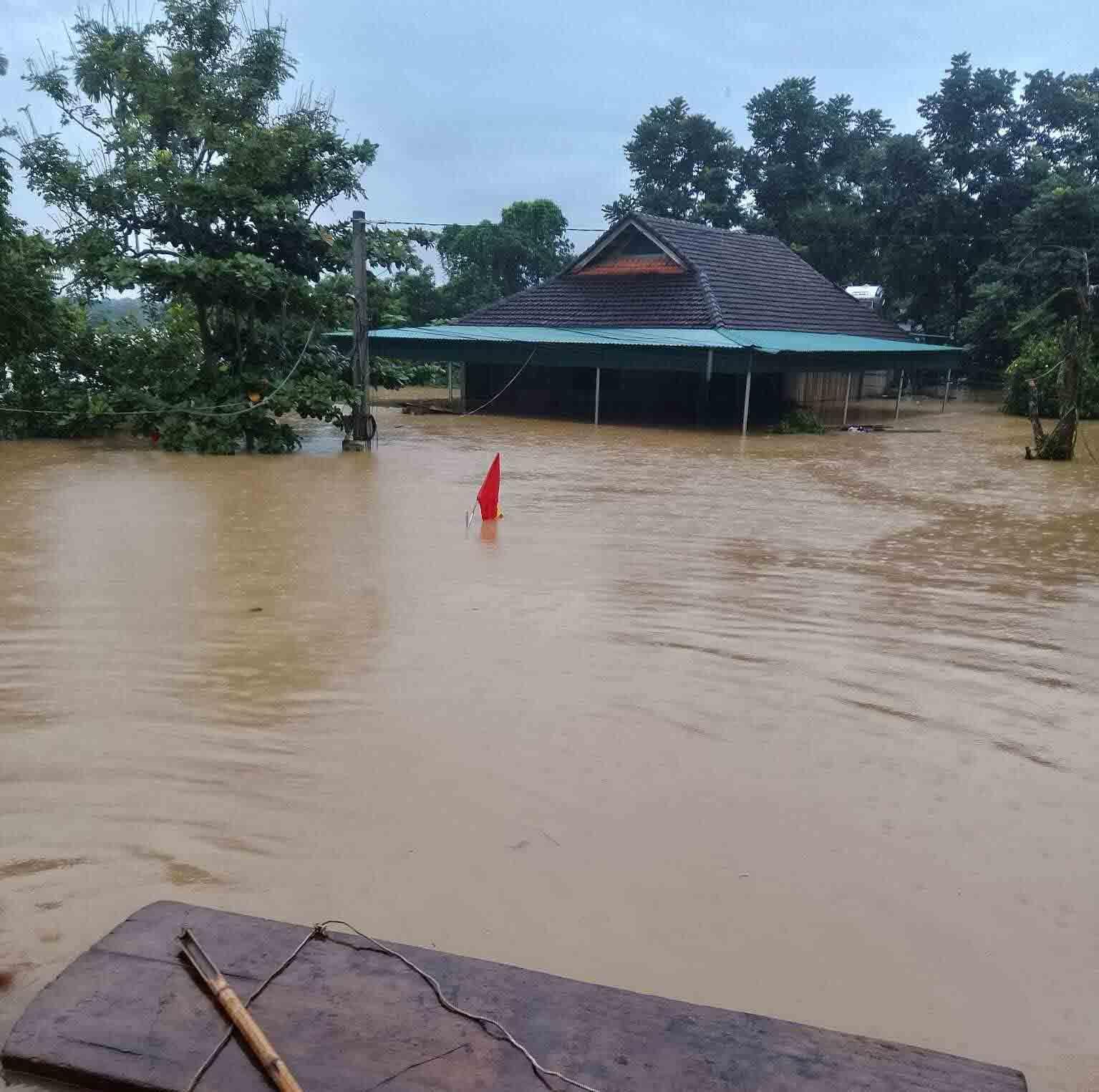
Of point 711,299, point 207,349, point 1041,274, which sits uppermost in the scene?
point 1041,274

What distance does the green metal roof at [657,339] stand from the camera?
19.8 meters

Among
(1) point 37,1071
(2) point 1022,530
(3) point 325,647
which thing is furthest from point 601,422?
(1) point 37,1071

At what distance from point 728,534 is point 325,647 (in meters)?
4.74

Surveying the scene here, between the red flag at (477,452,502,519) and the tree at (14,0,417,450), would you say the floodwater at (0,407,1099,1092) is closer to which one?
the red flag at (477,452,502,519)

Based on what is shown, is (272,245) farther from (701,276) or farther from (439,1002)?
(439,1002)

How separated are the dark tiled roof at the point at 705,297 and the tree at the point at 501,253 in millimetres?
10833

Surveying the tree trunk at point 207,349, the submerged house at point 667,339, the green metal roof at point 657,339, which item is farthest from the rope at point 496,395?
the tree trunk at point 207,349

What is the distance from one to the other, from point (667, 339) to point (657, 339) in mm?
306

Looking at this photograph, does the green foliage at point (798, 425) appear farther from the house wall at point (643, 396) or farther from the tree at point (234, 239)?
the tree at point (234, 239)

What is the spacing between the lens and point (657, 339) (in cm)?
2066

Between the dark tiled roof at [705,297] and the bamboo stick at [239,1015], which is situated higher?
the dark tiled roof at [705,297]

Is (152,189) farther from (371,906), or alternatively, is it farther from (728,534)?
(371,906)

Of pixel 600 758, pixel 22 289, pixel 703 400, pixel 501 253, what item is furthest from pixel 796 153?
pixel 600 758

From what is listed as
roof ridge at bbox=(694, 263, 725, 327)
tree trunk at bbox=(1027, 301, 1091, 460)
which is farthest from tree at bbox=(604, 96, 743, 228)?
tree trunk at bbox=(1027, 301, 1091, 460)
